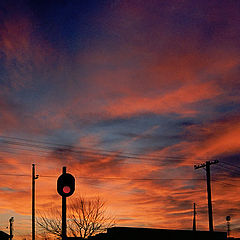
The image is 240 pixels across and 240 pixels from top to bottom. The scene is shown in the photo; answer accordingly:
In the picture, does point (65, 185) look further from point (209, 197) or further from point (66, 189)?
point (209, 197)

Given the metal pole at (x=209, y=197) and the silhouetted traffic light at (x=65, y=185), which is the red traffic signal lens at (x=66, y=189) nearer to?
the silhouetted traffic light at (x=65, y=185)

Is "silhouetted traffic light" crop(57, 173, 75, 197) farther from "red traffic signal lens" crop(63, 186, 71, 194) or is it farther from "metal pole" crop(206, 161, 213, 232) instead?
"metal pole" crop(206, 161, 213, 232)

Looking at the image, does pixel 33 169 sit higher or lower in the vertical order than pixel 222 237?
higher

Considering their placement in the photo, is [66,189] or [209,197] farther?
[209,197]

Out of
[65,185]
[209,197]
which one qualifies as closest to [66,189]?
[65,185]

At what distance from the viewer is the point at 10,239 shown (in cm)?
5462

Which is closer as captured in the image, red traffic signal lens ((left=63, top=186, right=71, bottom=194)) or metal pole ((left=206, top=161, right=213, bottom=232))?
red traffic signal lens ((left=63, top=186, right=71, bottom=194))

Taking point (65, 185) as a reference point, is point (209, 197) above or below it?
above

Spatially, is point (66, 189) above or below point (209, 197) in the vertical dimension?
below

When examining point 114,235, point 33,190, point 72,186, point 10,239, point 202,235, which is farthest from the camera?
point 10,239

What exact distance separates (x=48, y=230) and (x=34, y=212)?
2292 millimetres

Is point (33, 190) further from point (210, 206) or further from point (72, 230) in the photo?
point (210, 206)

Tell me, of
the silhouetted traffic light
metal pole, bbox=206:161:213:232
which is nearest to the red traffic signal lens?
the silhouetted traffic light

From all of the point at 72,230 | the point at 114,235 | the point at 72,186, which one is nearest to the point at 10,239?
the point at 72,230
